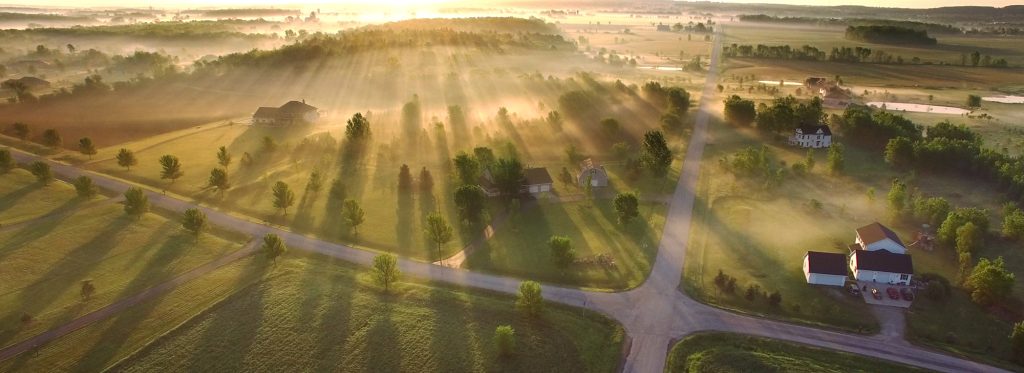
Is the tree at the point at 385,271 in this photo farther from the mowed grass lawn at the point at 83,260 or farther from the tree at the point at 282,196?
the tree at the point at 282,196

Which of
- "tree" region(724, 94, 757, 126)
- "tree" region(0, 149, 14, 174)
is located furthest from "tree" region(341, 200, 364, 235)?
"tree" region(724, 94, 757, 126)

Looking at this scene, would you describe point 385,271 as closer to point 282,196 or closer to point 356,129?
point 282,196

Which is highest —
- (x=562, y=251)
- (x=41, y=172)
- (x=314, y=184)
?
(x=314, y=184)

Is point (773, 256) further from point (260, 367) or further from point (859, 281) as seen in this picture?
point (260, 367)

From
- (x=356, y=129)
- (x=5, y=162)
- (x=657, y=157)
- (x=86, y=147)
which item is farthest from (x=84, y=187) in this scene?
(x=657, y=157)

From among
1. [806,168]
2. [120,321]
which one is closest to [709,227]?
[806,168]
